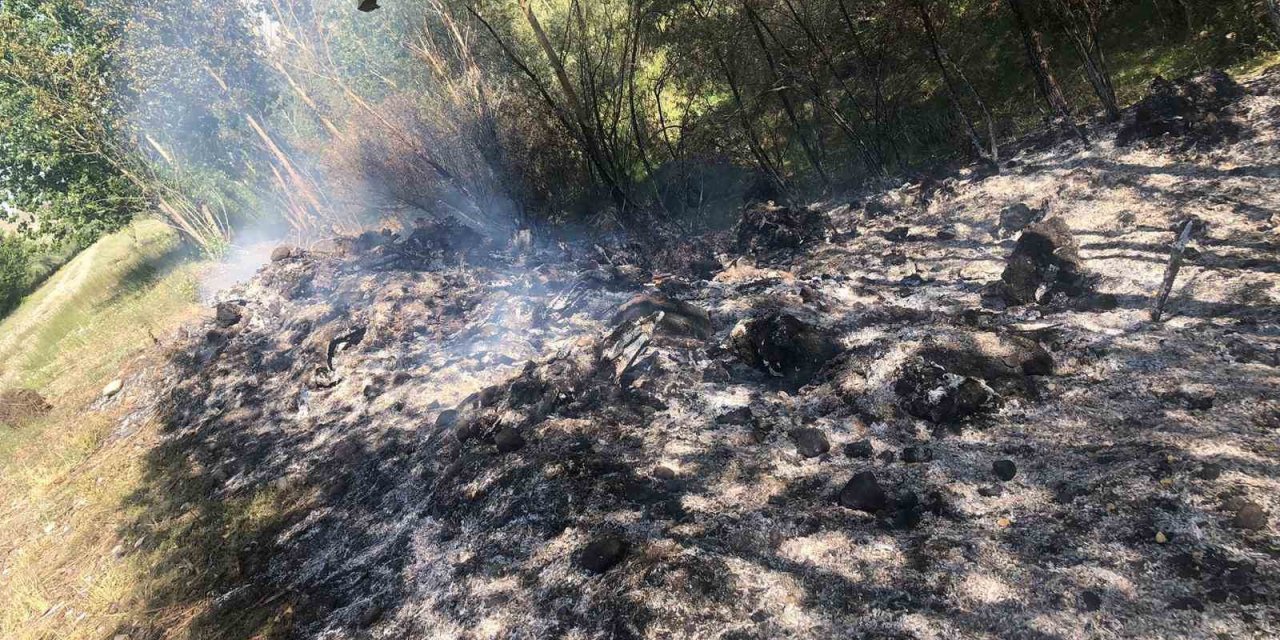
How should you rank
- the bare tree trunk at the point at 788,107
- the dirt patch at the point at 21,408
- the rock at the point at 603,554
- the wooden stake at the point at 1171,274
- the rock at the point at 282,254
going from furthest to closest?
1. the rock at the point at 282,254
2. the dirt patch at the point at 21,408
3. the bare tree trunk at the point at 788,107
4. the wooden stake at the point at 1171,274
5. the rock at the point at 603,554

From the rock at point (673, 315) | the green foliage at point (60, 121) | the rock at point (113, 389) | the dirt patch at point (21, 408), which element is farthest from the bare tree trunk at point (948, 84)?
the green foliage at point (60, 121)

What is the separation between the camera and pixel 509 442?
4.18 meters

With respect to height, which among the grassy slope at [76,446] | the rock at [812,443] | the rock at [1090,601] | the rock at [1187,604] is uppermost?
the grassy slope at [76,446]

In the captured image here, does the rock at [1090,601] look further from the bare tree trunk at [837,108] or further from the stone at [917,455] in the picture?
the bare tree trunk at [837,108]

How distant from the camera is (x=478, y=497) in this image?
12.6ft

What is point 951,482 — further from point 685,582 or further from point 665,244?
point 665,244

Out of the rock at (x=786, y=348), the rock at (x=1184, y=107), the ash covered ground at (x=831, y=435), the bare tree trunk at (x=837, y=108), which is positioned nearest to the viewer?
the ash covered ground at (x=831, y=435)

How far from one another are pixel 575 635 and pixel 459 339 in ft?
14.9

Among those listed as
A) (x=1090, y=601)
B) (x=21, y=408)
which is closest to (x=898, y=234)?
(x=1090, y=601)

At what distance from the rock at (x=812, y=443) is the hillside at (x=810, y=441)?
0.05 feet

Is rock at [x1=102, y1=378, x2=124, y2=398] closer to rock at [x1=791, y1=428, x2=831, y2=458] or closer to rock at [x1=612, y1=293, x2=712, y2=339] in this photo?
rock at [x1=612, y1=293, x2=712, y2=339]

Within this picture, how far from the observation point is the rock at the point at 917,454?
3221 millimetres

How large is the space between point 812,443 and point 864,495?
0.60 meters

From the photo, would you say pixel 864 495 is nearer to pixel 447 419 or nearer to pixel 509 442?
pixel 509 442
